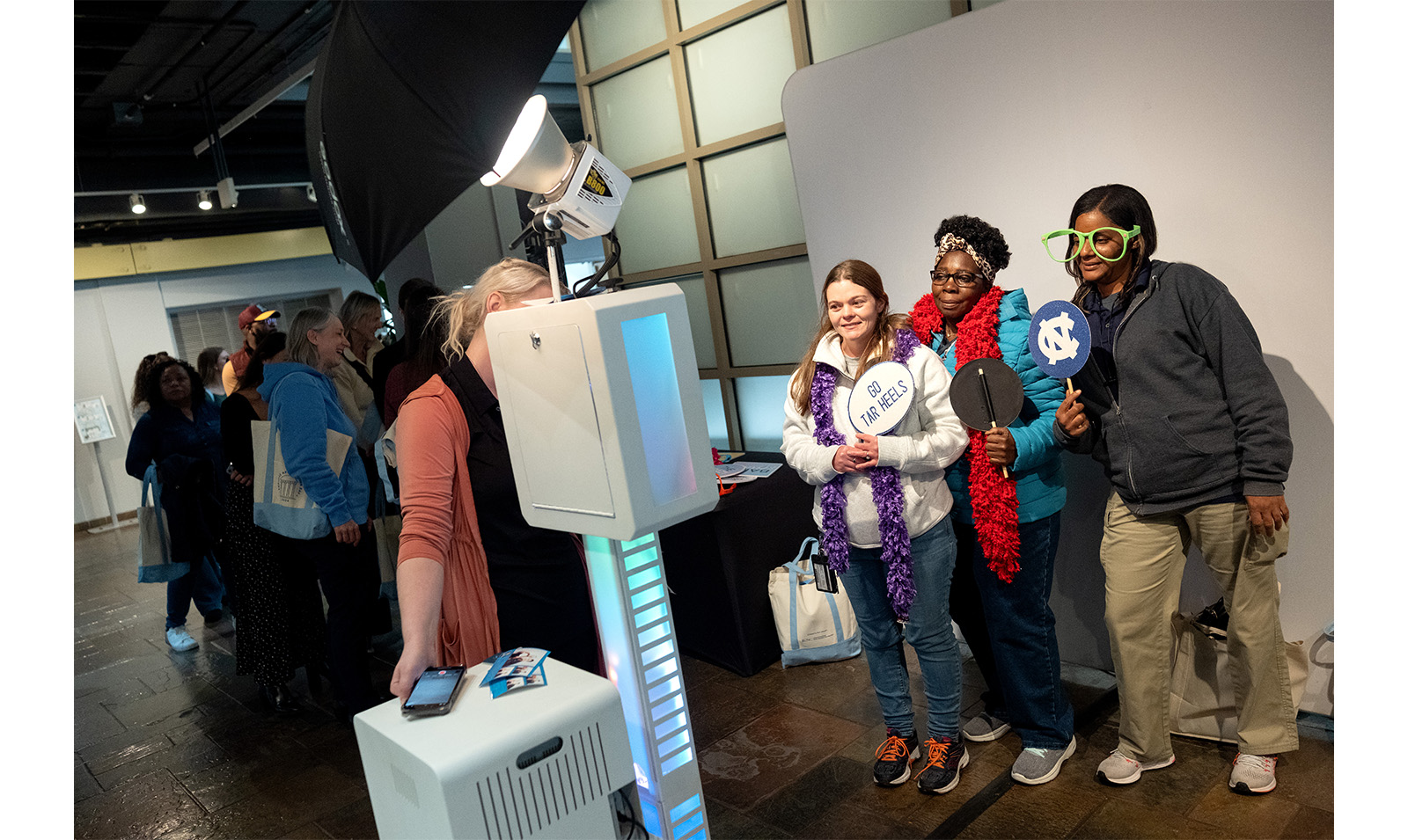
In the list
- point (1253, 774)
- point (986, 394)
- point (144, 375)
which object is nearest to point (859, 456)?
point (986, 394)

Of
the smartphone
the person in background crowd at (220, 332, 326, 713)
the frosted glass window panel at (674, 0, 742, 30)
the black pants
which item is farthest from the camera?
the frosted glass window panel at (674, 0, 742, 30)

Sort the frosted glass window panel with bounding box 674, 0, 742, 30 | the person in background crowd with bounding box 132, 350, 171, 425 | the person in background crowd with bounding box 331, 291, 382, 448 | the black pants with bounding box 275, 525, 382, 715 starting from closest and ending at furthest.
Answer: the black pants with bounding box 275, 525, 382, 715, the frosted glass window panel with bounding box 674, 0, 742, 30, the person in background crowd with bounding box 331, 291, 382, 448, the person in background crowd with bounding box 132, 350, 171, 425

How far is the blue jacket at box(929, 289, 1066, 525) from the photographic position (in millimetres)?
2283

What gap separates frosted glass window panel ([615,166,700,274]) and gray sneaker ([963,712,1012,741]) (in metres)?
2.49

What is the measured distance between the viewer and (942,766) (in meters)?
2.39

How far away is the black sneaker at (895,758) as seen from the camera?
8.03 feet

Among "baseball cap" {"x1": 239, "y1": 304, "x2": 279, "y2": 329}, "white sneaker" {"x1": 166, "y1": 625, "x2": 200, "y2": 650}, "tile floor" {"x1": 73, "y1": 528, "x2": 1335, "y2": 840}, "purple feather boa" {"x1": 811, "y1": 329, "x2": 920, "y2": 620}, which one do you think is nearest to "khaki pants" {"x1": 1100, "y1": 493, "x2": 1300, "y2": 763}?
"tile floor" {"x1": 73, "y1": 528, "x2": 1335, "y2": 840}

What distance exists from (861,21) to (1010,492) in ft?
6.28

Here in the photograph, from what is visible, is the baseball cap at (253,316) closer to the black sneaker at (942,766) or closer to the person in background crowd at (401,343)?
the person in background crowd at (401,343)

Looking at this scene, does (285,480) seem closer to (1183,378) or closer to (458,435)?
(458,435)

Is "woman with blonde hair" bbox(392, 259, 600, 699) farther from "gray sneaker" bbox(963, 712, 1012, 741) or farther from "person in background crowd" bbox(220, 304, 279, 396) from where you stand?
"person in background crowd" bbox(220, 304, 279, 396)

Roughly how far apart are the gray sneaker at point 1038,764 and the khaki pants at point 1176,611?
0.17 metres

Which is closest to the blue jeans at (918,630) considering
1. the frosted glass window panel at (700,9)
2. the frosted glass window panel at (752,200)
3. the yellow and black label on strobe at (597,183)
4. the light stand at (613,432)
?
the light stand at (613,432)

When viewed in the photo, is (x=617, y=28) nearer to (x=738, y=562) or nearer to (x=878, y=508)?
(x=738, y=562)
